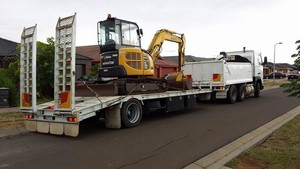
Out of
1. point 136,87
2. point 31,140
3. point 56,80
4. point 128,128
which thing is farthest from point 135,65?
point 31,140

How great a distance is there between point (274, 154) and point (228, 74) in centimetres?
1146

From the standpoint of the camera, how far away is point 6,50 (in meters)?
26.8

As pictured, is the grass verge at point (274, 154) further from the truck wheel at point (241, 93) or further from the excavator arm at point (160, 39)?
the truck wheel at point (241, 93)

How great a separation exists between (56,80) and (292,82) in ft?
19.1

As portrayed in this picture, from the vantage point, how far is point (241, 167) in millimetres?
5891

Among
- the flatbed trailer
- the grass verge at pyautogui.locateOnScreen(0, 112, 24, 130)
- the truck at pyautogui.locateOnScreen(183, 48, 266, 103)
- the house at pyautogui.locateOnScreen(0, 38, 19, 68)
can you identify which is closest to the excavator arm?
the truck at pyautogui.locateOnScreen(183, 48, 266, 103)

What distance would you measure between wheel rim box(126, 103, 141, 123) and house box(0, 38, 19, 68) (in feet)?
54.4

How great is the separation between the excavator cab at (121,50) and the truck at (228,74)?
5.72 meters

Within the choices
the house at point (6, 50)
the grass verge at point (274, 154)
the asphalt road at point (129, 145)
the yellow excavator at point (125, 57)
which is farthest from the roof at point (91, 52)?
the grass verge at point (274, 154)

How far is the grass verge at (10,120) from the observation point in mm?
10788

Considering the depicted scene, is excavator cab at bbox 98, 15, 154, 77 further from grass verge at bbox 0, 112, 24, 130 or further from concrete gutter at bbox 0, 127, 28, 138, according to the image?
concrete gutter at bbox 0, 127, 28, 138

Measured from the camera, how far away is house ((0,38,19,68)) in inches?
1003

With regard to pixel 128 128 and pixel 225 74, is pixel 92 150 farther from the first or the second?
pixel 225 74

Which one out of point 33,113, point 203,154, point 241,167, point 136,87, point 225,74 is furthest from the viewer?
point 225,74
